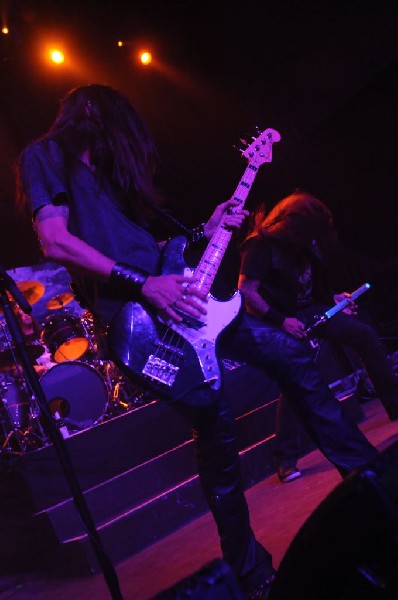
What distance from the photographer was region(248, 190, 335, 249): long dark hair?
13.4 ft

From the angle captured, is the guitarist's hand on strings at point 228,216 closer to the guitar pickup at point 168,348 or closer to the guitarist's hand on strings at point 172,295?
the guitarist's hand on strings at point 172,295

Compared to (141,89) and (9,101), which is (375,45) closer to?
(141,89)

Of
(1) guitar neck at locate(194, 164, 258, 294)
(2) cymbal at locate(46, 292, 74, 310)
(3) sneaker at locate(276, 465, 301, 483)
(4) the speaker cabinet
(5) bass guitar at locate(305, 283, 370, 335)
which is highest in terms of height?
(2) cymbal at locate(46, 292, 74, 310)

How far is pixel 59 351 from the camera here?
7281mm

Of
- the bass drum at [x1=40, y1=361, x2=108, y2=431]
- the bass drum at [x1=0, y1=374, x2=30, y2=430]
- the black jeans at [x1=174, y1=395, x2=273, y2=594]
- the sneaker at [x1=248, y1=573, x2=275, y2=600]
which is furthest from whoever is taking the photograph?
the bass drum at [x1=40, y1=361, x2=108, y2=431]

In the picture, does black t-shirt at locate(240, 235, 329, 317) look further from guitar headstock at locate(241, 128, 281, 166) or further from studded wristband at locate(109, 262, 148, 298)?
studded wristband at locate(109, 262, 148, 298)

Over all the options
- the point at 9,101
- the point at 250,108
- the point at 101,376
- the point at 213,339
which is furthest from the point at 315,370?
the point at 9,101

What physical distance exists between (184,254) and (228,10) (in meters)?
5.90

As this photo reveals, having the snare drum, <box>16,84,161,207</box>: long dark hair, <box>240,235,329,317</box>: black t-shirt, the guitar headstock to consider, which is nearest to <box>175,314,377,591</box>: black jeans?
<box>16,84,161,207</box>: long dark hair

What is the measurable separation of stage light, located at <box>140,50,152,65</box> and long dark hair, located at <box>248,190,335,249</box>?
415 cm

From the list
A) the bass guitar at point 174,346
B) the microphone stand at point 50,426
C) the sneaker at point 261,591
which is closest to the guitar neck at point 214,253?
the bass guitar at point 174,346

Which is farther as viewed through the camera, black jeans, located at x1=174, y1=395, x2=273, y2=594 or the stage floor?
the stage floor

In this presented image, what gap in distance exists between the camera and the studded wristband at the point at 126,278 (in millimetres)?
2084

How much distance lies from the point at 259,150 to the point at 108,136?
959 mm
